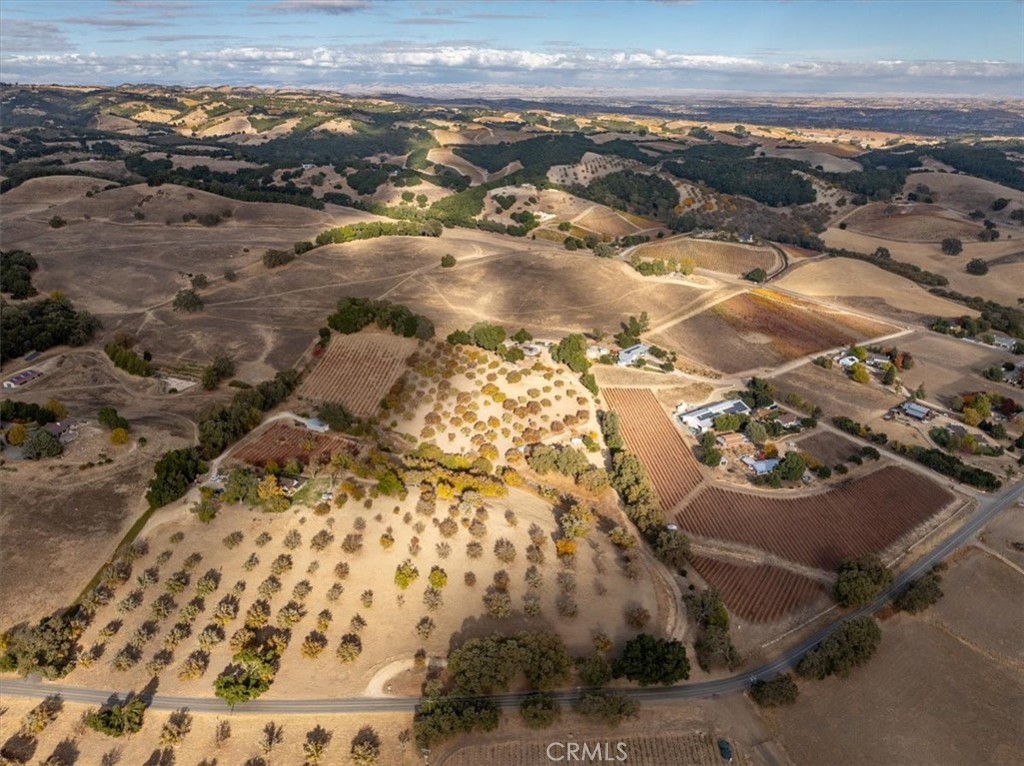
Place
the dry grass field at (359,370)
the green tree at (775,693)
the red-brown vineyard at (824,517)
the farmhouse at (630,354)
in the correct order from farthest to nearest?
the farmhouse at (630,354), the dry grass field at (359,370), the red-brown vineyard at (824,517), the green tree at (775,693)

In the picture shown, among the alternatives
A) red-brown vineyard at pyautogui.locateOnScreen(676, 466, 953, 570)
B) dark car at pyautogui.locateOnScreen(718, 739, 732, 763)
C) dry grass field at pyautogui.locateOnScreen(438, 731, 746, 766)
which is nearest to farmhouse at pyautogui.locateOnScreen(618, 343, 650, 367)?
red-brown vineyard at pyautogui.locateOnScreen(676, 466, 953, 570)

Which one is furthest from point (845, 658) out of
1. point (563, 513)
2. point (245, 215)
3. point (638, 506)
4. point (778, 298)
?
point (245, 215)

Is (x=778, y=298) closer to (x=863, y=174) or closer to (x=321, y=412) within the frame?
(x=321, y=412)

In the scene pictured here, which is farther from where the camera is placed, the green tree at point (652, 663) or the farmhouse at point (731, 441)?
the farmhouse at point (731, 441)

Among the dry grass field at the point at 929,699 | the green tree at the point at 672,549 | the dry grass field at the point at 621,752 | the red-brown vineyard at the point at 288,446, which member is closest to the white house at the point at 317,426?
the red-brown vineyard at the point at 288,446

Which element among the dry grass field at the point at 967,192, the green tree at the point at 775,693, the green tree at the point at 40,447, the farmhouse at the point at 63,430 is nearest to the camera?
the green tree at the point at 775,693

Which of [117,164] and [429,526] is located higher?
[117,164]

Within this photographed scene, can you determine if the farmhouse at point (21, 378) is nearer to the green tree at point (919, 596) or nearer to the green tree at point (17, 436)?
the green tree at point (17, 436)

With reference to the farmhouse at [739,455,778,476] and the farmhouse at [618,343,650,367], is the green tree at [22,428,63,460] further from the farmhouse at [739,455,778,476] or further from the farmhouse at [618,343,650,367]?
the farmhouse at [739,455,778,476]
